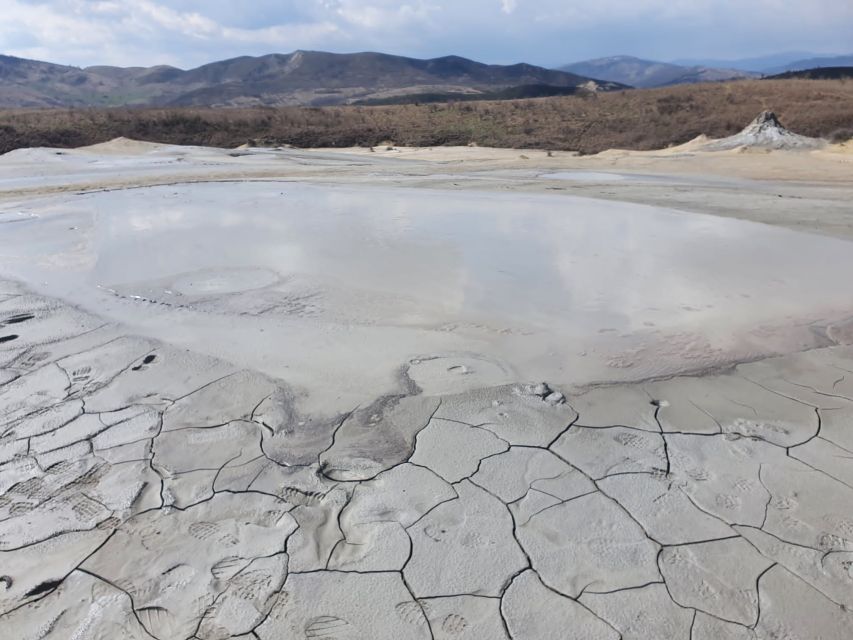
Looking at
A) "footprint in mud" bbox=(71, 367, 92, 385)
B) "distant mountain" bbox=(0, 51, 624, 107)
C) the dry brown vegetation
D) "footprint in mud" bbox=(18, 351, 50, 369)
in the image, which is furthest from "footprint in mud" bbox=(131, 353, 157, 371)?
"distant mountain" bbox=(0, 51, 624, 107)

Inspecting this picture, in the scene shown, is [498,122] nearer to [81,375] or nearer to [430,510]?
[81,375]

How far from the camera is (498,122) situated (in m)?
28.0

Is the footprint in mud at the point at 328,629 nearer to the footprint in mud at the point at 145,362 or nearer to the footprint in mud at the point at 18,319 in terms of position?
the footprint in mud at the point at 145,362

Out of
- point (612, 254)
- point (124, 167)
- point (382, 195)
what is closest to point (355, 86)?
point (124, 167)

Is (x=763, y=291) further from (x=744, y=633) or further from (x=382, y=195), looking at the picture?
(x=382, y=195)

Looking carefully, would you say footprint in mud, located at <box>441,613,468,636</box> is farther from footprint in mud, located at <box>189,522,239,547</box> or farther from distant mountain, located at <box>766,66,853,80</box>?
distant mountain, located at <box>766,66,853,80</box>

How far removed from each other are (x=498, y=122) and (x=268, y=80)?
2717 inches

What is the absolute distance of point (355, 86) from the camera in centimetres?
8194

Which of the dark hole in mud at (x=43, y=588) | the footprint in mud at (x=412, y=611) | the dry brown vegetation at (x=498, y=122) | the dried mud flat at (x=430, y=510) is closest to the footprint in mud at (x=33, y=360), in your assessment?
the dried mud flat at (x=430, y=510)

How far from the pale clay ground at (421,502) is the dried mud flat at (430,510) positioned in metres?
0.01

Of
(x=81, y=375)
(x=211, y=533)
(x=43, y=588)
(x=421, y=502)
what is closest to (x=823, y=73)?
(x=421, y=502)

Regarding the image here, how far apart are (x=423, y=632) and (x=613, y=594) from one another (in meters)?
0.82

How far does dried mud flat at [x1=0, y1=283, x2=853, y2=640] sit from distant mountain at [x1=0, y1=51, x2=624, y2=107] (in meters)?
67.6

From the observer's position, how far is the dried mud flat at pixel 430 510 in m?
2.40
